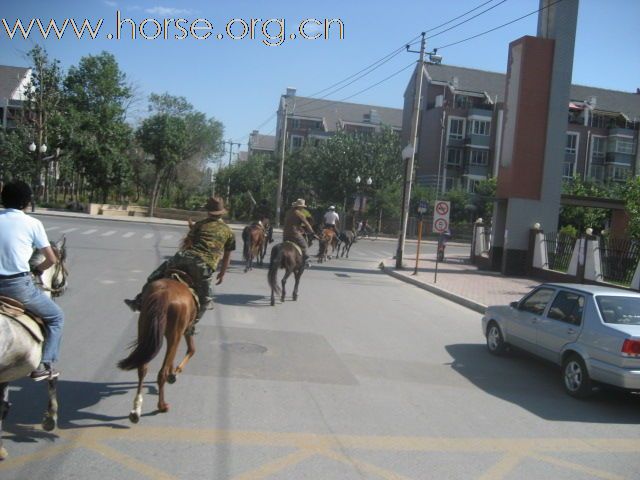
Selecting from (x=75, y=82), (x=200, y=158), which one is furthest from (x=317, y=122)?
(x=75, y=82)

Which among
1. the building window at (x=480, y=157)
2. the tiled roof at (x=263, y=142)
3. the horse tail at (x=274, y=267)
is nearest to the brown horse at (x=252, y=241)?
the horse tail at (x=274, y=267)

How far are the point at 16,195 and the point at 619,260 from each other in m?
18.7

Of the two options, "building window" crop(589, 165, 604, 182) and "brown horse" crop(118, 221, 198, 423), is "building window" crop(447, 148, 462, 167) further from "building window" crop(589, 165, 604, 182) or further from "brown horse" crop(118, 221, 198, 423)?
"brown horse" crop(118, 221, 198, 423)

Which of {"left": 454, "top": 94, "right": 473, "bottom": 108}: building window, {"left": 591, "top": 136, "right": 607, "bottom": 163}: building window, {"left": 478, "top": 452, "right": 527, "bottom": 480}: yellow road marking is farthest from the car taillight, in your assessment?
{"left": 591, "top": 136, "right": 607, "bottom": 163}: building window

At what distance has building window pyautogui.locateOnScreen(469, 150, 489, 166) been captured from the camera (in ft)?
223

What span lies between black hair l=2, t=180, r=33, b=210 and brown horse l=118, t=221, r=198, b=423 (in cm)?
137

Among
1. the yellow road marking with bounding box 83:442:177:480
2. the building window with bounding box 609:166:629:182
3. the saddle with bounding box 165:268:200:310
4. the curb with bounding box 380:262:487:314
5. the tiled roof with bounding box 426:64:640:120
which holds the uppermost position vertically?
the tiled roof with bounding box 426:64:640:120

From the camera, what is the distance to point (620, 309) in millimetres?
8375

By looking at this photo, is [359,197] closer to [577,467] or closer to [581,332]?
[581,332]

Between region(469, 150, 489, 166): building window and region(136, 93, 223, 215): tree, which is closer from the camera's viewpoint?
region(136, 93, 223, 215): tree

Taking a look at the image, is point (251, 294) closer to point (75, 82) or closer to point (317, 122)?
point (75, 82)

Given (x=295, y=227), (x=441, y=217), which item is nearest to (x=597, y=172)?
(x=441, y=217)

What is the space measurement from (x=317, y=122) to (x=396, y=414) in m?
84.8

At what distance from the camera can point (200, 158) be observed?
7625cm
